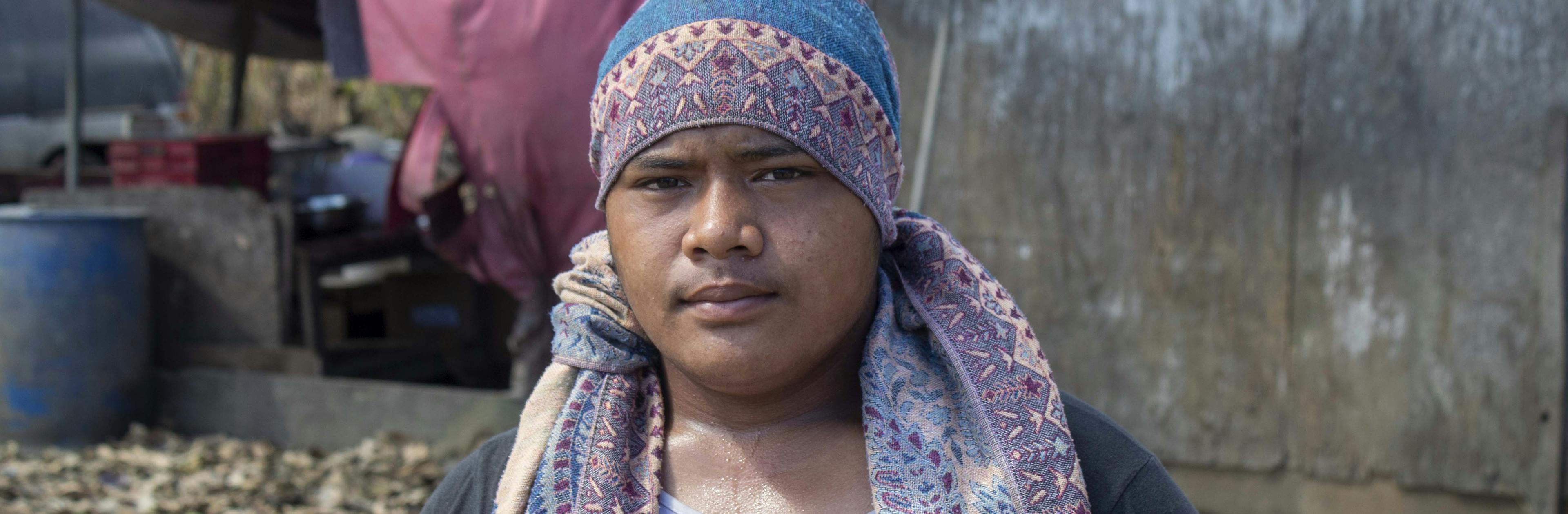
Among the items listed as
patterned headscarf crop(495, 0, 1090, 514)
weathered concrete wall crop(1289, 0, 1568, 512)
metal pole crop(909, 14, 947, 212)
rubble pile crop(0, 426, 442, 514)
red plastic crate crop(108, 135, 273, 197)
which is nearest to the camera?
patterned headscarf crop(495, 0, 1090, 514)

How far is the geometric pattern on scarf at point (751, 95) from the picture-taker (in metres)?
1.41

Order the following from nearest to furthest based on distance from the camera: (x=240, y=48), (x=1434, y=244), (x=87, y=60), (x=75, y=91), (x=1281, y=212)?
(x=1434, y=244)
(x=1281, y=212)
(x=75, y=91)
(x=240, y=48)
(x=87, y=60)

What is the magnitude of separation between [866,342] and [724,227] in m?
0.32

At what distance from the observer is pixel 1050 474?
1.38 m

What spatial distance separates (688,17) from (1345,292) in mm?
3117

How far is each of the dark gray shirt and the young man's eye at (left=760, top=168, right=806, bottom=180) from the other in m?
0.50

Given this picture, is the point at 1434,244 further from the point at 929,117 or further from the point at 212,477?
the point at 212,477

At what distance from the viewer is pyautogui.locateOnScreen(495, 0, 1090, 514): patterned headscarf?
1.41 meters

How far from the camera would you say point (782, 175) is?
1.46 m

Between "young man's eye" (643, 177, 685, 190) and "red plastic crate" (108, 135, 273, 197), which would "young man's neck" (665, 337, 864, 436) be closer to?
"young man's eye" (643, 177, 685, 190)

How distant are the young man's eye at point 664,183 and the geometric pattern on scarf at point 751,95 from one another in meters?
0.05

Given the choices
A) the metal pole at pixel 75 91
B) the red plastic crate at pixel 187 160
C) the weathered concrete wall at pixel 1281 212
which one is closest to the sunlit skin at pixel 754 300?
the weathered concrete wall at pixel 1281 212

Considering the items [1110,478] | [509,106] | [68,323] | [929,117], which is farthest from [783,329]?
[68,323]

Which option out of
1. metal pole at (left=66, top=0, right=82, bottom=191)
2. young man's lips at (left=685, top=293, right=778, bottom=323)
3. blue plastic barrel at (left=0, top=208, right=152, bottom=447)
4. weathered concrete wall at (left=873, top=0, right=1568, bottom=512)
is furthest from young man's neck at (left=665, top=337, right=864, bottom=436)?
metal pole at (left=66, top=0, right=82, bottom=191)
